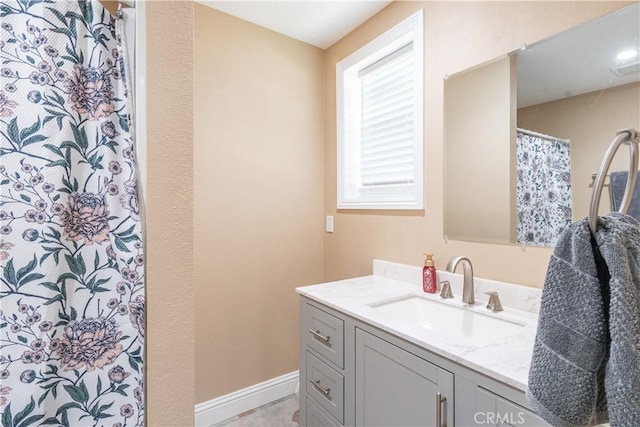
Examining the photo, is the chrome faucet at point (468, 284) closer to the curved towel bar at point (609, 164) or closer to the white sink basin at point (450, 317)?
the white sink basin at point (450, 317)

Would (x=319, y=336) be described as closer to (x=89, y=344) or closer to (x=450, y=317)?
(x=450, y=317)

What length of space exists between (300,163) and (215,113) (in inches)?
26.3

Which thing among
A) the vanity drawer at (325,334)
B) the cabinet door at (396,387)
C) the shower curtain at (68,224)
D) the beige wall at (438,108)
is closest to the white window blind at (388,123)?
the beige wall at (438,108)

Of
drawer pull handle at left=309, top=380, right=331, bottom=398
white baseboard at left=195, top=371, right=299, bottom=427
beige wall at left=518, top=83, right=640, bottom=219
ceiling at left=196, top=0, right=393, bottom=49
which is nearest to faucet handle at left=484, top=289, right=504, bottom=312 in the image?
beige wall at left=518, top=83, right=640, bottom=219

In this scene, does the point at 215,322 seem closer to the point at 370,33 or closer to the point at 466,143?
the point at 466,143

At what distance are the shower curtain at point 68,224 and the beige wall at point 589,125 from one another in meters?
1.44

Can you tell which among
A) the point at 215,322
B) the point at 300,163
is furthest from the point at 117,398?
the point at 300,163

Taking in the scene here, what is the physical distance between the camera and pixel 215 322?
2.03 meters

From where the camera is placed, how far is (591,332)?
499mm

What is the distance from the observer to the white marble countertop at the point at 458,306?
0.93m

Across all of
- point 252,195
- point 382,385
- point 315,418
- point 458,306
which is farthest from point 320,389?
point 252,195

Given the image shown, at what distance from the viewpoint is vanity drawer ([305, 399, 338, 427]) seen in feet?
4.99

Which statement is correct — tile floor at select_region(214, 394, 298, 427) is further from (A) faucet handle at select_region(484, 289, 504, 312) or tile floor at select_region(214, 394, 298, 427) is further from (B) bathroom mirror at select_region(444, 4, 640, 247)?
(B) bathroom mirror at select_region(444, 4, 640, 247)

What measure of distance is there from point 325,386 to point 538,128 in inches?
56.3
